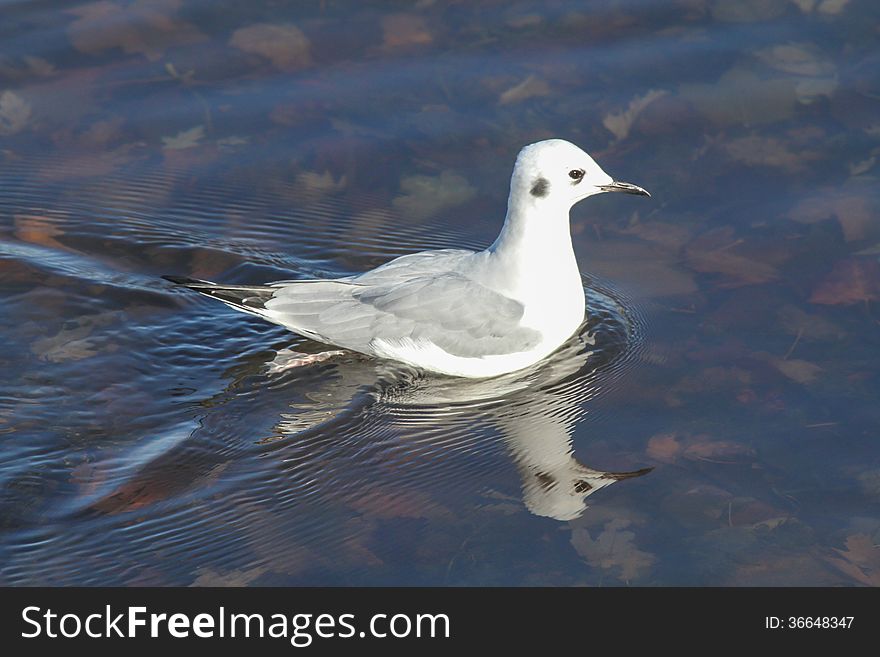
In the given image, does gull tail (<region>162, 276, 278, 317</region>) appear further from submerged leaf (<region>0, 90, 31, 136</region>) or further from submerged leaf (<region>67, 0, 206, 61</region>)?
submerged leaf (<region>67, 0, 206, 61</region>)

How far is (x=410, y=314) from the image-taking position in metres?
7.73

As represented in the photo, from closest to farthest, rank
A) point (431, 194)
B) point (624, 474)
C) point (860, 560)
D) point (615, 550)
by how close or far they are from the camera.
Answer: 1. point (860, 560)
2. point (615, 550)
3. point (624, 474)
4. point (431, 194)

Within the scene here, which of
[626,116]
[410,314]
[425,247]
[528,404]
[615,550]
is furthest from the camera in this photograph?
[626,116]

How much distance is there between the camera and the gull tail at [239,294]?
7.63 metres

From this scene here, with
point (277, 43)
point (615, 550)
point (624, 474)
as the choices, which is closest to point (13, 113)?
point (277, 43)

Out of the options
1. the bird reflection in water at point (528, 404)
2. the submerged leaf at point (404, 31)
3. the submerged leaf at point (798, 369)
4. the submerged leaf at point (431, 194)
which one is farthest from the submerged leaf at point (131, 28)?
the submerged leaf at point (798, 369)

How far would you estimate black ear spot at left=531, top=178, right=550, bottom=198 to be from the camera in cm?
762

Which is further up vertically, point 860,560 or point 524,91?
point 524,91

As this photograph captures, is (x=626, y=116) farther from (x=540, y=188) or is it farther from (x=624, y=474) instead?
(x=624, y=474)

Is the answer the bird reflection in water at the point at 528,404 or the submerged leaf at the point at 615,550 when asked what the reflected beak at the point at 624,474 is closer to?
the bird reflection in water at the point at 528,404

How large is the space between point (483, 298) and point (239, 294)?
1511mm

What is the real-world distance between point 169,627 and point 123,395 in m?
1.90

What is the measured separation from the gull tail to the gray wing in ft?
0.15

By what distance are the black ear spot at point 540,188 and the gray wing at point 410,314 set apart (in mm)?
665
